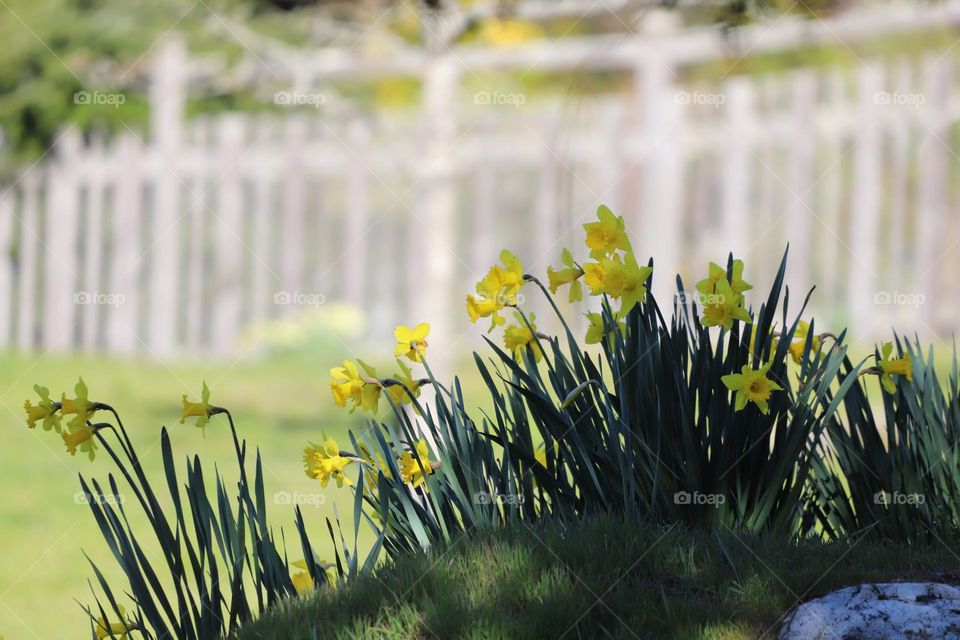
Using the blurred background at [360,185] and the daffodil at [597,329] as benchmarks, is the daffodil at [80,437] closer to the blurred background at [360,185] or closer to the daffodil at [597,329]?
the daffodil at [597,329]

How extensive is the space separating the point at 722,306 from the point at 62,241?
25.2ft

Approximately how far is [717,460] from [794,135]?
16.8 ft

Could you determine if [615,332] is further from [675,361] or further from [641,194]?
[641,194]

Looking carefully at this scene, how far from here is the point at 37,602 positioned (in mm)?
3803

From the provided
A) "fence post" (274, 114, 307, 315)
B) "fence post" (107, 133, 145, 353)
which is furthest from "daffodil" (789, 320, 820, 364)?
"fence post" (107, 133, 145, 353)

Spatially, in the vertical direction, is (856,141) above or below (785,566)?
above

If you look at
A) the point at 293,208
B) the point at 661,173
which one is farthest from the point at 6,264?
the point at 661,173

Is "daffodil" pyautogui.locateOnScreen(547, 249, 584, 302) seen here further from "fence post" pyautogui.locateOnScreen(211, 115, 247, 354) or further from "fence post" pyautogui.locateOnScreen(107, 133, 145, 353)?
"fence post" pyautogui.locateOnScreen(107, 133, 145, 353)

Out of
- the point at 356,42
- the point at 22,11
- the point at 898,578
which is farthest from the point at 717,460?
the point at 22,11

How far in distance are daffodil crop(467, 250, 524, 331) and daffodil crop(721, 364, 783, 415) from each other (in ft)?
1.56

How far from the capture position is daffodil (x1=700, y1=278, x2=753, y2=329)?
1897mm

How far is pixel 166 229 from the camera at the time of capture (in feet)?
26.5

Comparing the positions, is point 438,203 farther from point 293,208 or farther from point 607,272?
point 607,272

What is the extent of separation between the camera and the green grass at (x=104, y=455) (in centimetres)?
398
